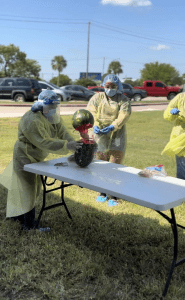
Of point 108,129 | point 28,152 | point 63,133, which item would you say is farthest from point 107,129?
point 28,152

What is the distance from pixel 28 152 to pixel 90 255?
1.17m

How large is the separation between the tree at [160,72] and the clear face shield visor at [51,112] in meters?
65.7

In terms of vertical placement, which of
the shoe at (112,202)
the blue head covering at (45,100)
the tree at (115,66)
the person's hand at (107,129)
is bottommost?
the shoe at (112,202)

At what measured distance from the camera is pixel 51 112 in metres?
3.17

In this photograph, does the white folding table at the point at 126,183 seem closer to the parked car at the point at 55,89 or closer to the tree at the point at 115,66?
the parked car at the point at 55,89

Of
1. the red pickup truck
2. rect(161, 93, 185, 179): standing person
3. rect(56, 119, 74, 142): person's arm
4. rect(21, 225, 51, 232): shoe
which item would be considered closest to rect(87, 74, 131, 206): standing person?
rect(161, 93, 185, 179): standing person

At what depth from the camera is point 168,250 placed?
3.27 m

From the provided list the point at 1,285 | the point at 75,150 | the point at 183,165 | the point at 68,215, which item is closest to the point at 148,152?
the point at 183,165

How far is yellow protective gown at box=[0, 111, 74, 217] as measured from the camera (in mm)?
3076

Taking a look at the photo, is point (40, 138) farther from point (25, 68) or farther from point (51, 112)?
point (25, 68)

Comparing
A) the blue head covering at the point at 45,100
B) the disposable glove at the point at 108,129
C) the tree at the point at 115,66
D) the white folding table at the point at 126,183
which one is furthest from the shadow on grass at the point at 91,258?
the tree at the point at 115,66

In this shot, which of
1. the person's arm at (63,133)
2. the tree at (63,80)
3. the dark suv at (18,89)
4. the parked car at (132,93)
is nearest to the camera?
the person's arm at (63,133)

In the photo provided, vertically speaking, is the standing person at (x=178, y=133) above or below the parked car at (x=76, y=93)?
above

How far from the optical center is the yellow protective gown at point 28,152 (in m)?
3.08
